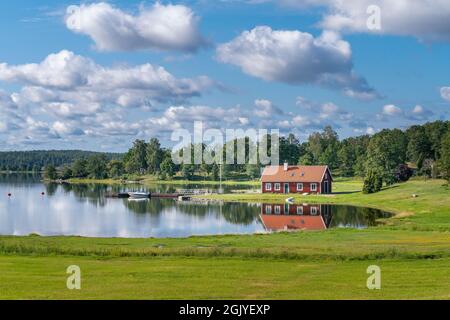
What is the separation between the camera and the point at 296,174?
9231 cm

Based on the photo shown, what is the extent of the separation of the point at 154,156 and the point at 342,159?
63225 millimetres

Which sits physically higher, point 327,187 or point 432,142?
point 432,142

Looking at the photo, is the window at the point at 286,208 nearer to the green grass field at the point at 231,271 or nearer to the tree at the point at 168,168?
the green grass field at the point at 231,271

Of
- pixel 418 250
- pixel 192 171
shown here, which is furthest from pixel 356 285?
pixel 192 171

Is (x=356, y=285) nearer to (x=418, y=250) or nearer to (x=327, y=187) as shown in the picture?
(x=418, y=250)

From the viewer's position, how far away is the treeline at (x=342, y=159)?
10206 centimetres

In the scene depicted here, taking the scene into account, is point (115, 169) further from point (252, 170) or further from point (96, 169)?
point (252, 170)

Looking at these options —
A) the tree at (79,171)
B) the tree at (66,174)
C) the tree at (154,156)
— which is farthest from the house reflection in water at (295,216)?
the tree at (66,174)

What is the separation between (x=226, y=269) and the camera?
67.3ft

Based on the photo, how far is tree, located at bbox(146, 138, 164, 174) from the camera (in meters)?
177

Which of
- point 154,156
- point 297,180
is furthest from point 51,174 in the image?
point 297,180
